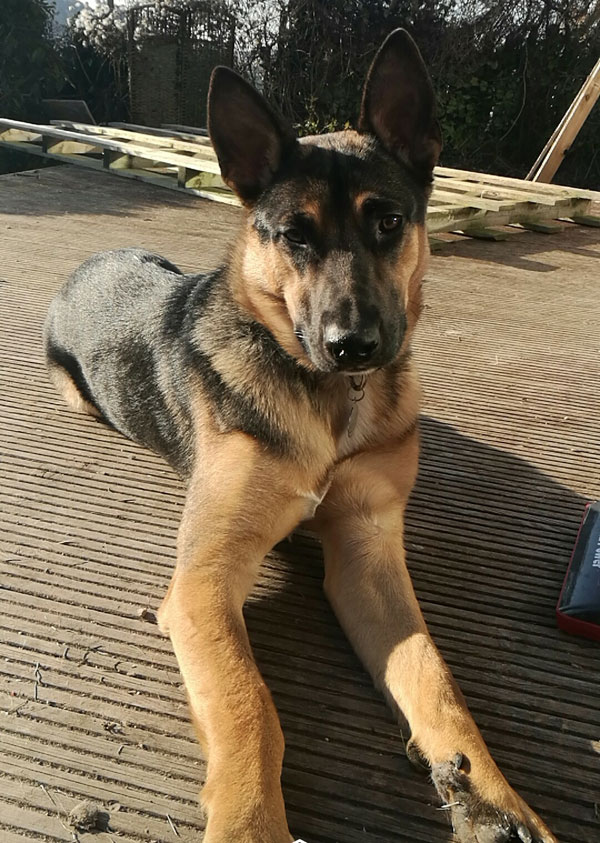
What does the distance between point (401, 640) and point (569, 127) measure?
9753 millimetres

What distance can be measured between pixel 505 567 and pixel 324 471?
813 millimetres

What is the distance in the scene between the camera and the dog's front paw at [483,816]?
155cm

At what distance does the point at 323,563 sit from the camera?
2.60 metres

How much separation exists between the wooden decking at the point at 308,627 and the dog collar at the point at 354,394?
0.56 meters

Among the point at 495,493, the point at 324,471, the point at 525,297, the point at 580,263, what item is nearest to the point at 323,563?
the point at 324,471

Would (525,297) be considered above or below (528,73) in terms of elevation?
below

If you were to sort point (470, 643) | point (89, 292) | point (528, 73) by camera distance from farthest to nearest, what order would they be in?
point (528, 73) → point (89, 292) → point (470, 643)

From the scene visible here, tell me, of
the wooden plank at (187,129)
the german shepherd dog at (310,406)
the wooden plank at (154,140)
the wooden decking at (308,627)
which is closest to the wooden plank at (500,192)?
the wooden plank at (154,140)

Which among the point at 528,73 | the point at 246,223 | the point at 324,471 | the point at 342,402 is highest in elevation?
the point at 528,73

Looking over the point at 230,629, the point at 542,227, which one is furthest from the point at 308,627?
the point at 542,227

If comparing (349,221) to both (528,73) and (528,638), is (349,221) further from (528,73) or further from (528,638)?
(528,73)

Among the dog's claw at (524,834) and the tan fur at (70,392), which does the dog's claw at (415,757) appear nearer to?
the dog's claw at (524,834)

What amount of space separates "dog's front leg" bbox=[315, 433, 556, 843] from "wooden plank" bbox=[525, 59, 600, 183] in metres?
8.89

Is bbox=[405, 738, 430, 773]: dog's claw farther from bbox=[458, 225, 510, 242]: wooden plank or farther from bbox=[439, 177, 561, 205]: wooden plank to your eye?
bbox=[439, 177, 561, 205]: wooden plank
